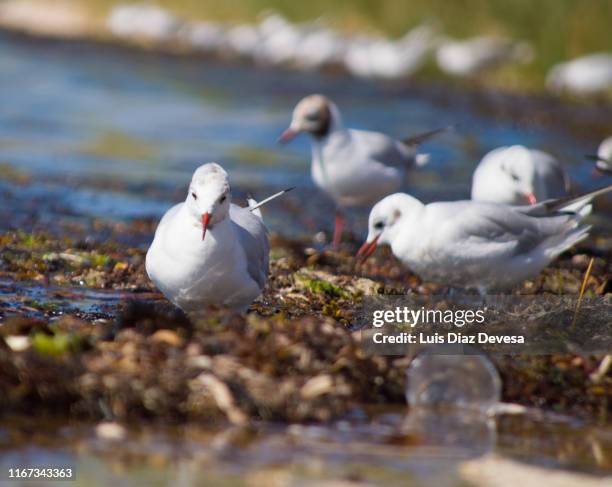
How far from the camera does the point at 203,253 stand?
598 cm

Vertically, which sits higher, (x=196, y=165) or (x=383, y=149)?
(x=196, y=165)

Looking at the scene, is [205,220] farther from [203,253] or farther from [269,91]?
[269,91]

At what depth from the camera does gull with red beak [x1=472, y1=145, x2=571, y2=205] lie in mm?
9562

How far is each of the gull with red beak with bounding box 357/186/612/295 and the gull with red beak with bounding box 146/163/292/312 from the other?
139cm

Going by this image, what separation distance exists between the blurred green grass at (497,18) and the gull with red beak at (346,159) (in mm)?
13964

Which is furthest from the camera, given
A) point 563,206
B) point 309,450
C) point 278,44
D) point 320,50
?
point 278,44

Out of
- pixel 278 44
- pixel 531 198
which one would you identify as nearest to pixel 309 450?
pixel 531 198

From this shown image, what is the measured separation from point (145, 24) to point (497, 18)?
469 inches

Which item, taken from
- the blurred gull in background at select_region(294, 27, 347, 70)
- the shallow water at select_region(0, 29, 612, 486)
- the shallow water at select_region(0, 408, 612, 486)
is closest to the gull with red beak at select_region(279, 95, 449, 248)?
the shallow water at select_region(0, 29, 612, 486)

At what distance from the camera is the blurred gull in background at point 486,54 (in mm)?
24234

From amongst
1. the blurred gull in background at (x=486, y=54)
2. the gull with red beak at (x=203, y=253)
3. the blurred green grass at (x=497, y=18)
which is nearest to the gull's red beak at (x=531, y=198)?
the gull with red beak at (x=203, y=253)

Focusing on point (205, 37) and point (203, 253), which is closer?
point (203, 253)

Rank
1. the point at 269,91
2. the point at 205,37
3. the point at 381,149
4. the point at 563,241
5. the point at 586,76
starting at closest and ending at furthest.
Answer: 1. the point at 563,241
2. the point at 381,149
3. the point at 586,76
4. the point at 269,91
5. the point at 205,37

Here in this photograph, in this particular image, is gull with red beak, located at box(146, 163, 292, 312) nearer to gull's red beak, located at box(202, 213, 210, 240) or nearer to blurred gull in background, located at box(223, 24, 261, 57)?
gull's red beak, located at box(202, 213, 210, 240)
